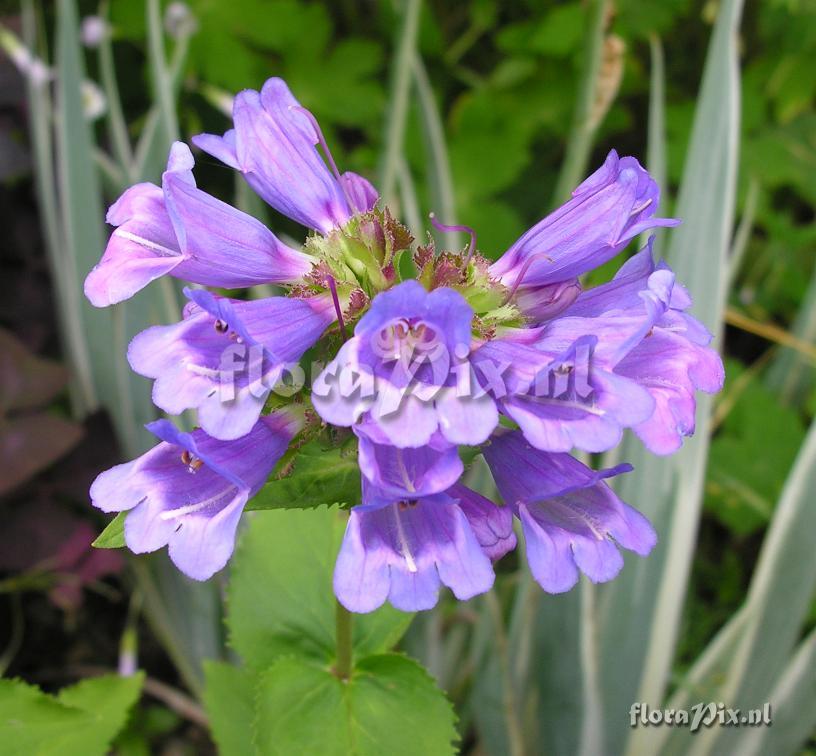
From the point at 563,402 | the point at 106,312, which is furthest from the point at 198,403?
the point at 106,312

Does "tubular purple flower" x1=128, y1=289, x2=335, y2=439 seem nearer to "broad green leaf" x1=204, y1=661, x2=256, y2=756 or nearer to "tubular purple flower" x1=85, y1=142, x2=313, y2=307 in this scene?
"tubular purple flower" x1=85, y1=142, x2=313, y2=307

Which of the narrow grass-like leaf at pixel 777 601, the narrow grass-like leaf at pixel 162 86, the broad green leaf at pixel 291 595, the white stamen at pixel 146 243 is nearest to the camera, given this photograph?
the white stamen at pixel 146 243

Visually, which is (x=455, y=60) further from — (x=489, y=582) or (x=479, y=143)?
(x=489, y=582)

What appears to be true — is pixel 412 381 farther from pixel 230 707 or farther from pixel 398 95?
pixel 398 95

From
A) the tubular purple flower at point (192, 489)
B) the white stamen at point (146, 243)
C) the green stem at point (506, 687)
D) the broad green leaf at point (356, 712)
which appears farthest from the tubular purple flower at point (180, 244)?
the green stem at point (506, 687)

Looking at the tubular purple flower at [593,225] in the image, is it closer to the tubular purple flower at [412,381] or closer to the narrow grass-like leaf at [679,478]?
the tubular purple flower at [412,381]

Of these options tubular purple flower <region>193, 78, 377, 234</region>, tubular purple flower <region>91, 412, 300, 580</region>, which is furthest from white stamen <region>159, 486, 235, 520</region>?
tubular purple flower <region>193, 78, 377, 234</region>
